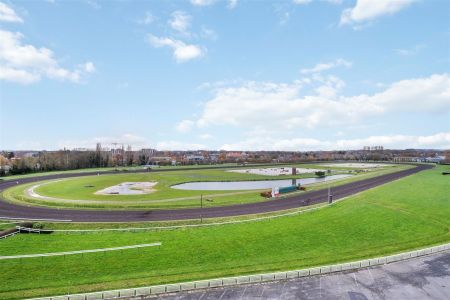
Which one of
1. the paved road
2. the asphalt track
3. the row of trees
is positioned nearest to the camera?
the paved road

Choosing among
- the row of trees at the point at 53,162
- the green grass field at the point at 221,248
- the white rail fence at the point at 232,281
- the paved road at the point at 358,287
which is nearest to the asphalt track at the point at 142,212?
the green grass field at the point at 221,248

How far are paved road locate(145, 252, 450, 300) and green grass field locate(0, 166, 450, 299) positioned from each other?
3099mm

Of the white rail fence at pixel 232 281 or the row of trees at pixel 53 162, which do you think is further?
the row of trees at pixel 53 162

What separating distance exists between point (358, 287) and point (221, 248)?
15080 millimetres

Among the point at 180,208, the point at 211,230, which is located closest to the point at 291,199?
the point at 180,208

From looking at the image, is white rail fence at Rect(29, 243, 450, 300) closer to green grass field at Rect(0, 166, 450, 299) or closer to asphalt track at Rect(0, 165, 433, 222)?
green grass field at Rect(0, 166, 450, 299)

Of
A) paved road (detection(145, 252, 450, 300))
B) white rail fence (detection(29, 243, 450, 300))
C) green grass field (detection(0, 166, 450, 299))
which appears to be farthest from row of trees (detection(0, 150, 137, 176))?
paved road (detection(145, 252, 450, 300))

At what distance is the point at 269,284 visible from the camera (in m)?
28.1

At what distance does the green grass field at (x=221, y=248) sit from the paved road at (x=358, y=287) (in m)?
3.10

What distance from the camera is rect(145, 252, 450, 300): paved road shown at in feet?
84.7

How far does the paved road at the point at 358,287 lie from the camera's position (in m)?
25.8

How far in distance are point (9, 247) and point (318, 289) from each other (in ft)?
114

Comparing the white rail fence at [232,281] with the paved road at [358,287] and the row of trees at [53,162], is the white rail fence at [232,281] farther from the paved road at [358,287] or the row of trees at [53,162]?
the row of trees at [53,162]

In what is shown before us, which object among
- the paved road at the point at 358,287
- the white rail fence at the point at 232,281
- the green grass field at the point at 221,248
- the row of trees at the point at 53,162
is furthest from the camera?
the row of trees at the point at 53,162
